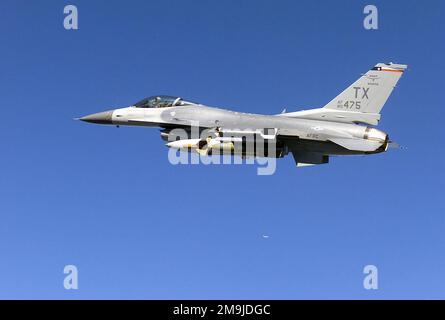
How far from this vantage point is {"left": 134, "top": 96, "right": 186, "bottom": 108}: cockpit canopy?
86.9 feet

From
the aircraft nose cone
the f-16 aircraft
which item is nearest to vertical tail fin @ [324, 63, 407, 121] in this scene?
the f-16 aircraft

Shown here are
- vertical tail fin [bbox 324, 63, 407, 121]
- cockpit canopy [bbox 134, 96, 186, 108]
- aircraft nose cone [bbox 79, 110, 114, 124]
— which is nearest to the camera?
vertical tail fin [bbox 324, 63, 407, 121]

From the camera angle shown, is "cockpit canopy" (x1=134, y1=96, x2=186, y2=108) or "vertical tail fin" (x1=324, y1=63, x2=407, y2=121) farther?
"cockpit canopy" (x1=134, y1=96, x2=186, y2=108)

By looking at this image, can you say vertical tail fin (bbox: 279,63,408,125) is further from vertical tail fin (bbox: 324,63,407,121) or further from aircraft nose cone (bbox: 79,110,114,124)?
aircraft nose cone (bbox: 79,110,114,124)

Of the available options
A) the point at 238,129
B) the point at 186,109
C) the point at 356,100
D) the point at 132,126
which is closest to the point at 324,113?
the point at 356,100

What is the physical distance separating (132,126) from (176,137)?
90.3 inches

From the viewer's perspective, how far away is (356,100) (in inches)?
987

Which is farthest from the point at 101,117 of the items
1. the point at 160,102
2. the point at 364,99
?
the point at 364,99

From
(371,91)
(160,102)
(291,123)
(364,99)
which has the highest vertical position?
(160,102)

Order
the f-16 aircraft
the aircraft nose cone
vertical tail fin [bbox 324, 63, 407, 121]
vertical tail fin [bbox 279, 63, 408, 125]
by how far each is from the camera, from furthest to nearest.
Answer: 1. the aircraft nose cone
2. vertical tail fin [bbox 324, 63, 407, 121]
3. vertical tail fin [bbox 279, 63, 408, 125]
4. the f-16 aircraft

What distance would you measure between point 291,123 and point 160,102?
559cm

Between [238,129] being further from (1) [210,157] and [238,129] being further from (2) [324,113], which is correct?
(2) [324,113]

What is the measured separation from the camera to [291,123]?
24.4m

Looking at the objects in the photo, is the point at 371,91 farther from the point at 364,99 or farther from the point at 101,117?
the point at 101,117
